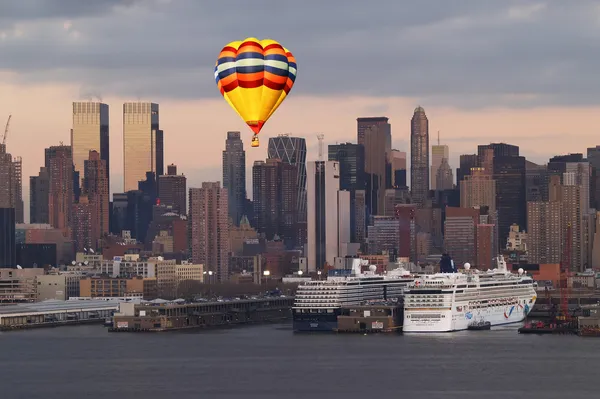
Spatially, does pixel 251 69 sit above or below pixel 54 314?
above

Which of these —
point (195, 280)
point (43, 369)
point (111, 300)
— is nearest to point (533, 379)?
point (43, 369)

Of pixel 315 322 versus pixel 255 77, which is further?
pixel 315 322

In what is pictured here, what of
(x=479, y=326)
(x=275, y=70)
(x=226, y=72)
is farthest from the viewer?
(x=479, y=326)

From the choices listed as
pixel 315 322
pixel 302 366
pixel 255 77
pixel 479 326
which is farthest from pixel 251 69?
pixel 479 326

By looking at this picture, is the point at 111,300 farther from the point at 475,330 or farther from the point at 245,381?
the point at 245,381

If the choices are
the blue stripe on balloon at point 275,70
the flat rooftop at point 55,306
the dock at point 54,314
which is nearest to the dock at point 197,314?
the dock at point 54,314

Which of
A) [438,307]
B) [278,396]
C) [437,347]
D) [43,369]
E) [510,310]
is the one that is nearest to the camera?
[278,396]

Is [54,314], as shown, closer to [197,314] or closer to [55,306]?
[55,306]
